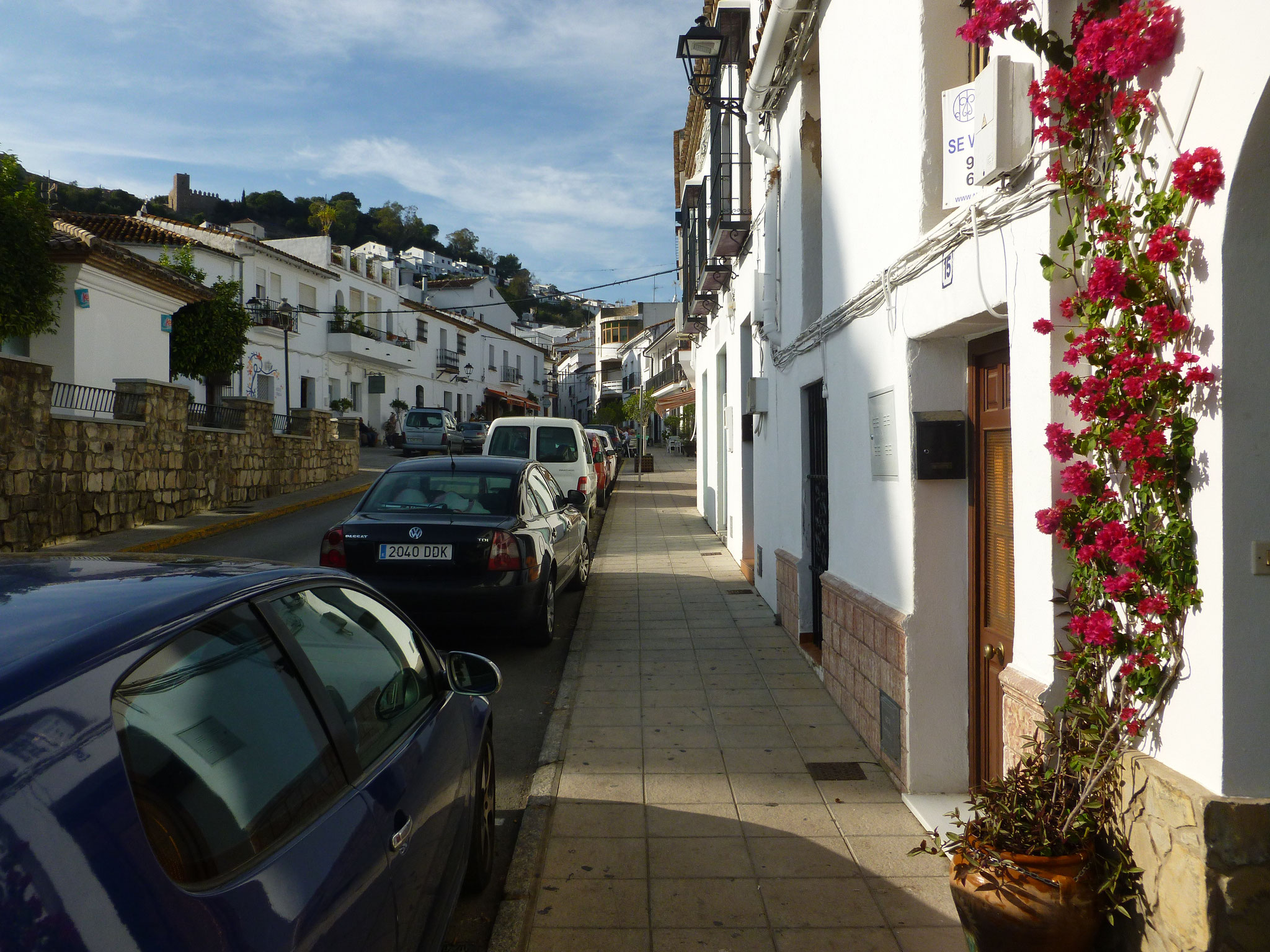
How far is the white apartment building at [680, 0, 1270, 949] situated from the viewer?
240cm

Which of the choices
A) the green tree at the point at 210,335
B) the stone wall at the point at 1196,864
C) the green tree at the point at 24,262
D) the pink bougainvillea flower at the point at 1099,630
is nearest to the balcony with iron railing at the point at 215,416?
the green tree at the point at 24,262

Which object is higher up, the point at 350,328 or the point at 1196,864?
the point at 350,328

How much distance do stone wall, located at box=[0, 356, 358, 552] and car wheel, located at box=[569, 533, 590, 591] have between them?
6.94 meters

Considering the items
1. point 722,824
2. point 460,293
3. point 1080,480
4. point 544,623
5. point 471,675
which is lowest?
point 722,824

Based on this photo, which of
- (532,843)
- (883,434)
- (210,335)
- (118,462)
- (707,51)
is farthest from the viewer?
(210,335)

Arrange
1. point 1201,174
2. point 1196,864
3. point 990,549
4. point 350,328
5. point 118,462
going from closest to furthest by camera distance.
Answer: point 1201,174 < point 1196,864 < point 990,549 < point 118,462 < point 350,328

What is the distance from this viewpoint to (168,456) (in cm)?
1566

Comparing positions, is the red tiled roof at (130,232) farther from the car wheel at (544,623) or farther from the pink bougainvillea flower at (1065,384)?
the pink bougainvillea flower at (1065,384)

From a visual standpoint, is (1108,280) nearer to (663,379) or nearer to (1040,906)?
(1040,906)

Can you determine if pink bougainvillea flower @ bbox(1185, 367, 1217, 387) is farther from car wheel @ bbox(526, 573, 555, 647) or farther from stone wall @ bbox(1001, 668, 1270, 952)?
car wheel @ bbox(526, 573, 555, 647)

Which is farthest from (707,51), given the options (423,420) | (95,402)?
(423,420)

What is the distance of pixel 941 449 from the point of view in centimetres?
438

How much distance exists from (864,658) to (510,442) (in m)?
11.4

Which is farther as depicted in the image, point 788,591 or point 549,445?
point 549,445
